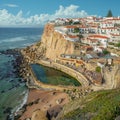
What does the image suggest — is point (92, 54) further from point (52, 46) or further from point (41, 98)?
point (41, 98)

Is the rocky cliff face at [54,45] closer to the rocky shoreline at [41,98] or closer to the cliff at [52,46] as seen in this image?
the cliff at [52,46]

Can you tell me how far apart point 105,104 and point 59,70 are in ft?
132

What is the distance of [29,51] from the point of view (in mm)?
83562

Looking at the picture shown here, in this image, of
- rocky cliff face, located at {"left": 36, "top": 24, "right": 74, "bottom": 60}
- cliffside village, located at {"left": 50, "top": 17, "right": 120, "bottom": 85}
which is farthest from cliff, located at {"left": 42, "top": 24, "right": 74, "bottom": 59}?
cliffside village, located at {"left": 50, "top": 17, "right": 120, "bottom": 85}

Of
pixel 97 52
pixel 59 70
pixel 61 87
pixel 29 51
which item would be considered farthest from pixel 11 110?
pixel 29 51

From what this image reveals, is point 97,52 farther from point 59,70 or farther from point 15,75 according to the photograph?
→ point 15,75

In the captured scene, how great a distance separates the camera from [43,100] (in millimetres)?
37000

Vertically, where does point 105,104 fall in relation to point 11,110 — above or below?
Result: above

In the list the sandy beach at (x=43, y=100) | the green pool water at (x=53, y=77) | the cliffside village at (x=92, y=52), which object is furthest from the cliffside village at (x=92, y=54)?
the sandy beach at (x=43, y=100)

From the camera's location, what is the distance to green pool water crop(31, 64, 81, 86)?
151 feet

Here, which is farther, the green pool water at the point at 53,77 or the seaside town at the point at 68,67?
the green pool water at the point at 53,77

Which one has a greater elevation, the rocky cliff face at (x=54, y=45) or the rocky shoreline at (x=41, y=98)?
the rocky cliff face at (x=54, y=45)

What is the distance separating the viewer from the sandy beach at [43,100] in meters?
33.2

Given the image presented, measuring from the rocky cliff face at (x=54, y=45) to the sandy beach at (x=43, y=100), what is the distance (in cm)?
2455
